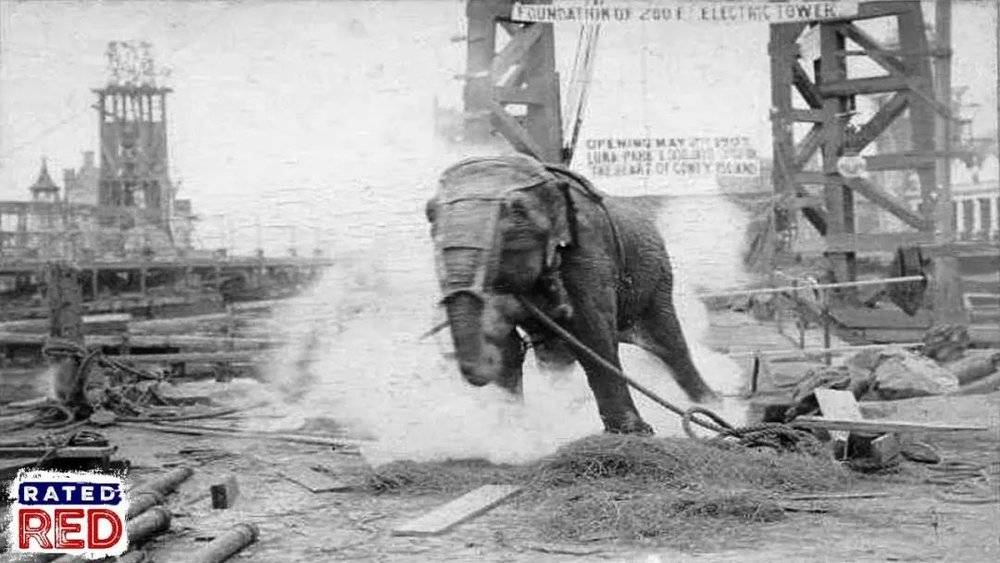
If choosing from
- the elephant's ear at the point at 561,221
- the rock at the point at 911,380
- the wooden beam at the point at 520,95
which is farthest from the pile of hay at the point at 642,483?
the wooden beam at the point at 520,95

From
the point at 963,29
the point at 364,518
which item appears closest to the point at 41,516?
the point at 364,518

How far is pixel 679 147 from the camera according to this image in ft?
40.1

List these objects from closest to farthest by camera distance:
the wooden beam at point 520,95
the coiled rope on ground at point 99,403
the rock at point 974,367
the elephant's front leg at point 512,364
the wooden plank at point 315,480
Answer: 1. the wooden plank at point 315,480
2. the elephant's front leg at point 512,364
3. the coiled rope on ground at point 99,403
4. the rock at point 974,367
5. the wooden beam at point 520,95

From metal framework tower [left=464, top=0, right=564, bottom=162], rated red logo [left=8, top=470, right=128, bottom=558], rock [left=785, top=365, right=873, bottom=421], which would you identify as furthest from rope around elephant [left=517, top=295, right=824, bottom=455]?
metal framework tower [left=464, top=0, right=564, bottom=162]

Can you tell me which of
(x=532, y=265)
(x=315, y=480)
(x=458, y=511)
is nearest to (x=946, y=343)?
(x=532, y=265)

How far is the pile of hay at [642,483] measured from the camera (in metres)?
5.80

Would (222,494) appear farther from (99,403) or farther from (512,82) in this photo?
(512,82)

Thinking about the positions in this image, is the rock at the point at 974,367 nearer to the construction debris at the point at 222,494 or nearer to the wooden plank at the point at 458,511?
the wooden plank at the point at 458,511

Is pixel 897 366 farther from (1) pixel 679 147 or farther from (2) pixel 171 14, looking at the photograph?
(2) pixel 171 14

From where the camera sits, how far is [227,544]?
5.37 metres

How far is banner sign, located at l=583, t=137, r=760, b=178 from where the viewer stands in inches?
481

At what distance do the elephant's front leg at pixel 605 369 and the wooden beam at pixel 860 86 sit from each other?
253 inches

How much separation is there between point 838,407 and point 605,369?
5.08 feet

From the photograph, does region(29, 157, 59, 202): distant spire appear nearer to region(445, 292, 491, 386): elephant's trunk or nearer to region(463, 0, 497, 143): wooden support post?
region(463, 0, 497, 143): wooden support post
